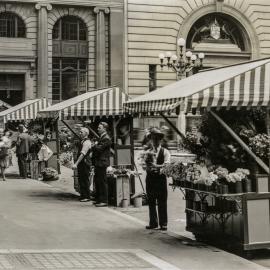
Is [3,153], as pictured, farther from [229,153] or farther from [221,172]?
[221,172]

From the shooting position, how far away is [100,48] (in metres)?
39.8

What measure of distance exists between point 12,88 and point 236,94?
3043 cm

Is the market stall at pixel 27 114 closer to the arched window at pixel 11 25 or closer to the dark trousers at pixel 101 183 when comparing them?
the dark trousers at pixel 101 183

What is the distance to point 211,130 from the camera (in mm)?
10461

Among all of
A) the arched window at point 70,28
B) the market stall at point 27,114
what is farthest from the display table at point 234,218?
the arched window at point 70,28

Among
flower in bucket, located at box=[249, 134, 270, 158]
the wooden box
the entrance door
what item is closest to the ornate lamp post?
the entrance door

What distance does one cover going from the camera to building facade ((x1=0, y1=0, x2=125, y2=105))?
3822 centimetres

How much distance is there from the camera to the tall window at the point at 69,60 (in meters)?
39.2

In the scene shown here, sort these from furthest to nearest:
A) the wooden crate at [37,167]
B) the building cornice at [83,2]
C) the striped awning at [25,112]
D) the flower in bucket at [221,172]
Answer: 1. the building cornice at [83,2]
2. the striped awning at [25,112]
3. the wooden crate at [37,167]
4. the flower in bucket at [221,172]

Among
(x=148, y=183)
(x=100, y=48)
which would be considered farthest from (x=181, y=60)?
(x=148, y=183)

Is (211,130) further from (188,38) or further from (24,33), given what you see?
(188,38)

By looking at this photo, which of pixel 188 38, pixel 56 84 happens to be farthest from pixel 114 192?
pixel 188 38

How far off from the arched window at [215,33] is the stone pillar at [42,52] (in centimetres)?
970

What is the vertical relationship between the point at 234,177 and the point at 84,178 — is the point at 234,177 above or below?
above
